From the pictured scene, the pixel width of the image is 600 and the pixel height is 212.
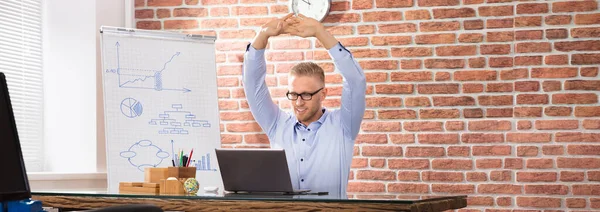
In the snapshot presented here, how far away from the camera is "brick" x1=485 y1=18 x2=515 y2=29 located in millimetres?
4664

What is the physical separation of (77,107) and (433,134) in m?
2.17

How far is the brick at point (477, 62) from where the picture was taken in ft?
15.4

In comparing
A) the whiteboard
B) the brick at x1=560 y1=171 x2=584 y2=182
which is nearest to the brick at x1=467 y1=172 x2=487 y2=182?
the brick at x1=560 y1=171 x2=584 y2=182

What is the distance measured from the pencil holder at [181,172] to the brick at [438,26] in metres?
1.97

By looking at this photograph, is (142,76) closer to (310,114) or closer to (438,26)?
(310,114)

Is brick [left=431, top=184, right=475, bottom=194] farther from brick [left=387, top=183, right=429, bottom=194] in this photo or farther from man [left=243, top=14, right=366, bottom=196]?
man [left=243, top=14, right=366, bottom=196]

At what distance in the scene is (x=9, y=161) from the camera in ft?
6.15

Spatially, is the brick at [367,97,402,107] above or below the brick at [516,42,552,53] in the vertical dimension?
below

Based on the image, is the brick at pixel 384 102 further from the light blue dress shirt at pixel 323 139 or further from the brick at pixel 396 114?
the light blue dress shirt at pixel 323 139

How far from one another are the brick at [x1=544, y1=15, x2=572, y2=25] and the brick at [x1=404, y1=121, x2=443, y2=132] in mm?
844

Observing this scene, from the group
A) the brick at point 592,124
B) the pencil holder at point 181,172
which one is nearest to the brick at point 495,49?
the brick at point 592,124

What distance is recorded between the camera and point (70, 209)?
3.11 meters

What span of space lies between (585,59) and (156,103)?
7.94 ft

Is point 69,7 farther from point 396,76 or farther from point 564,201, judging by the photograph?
point 564,201
